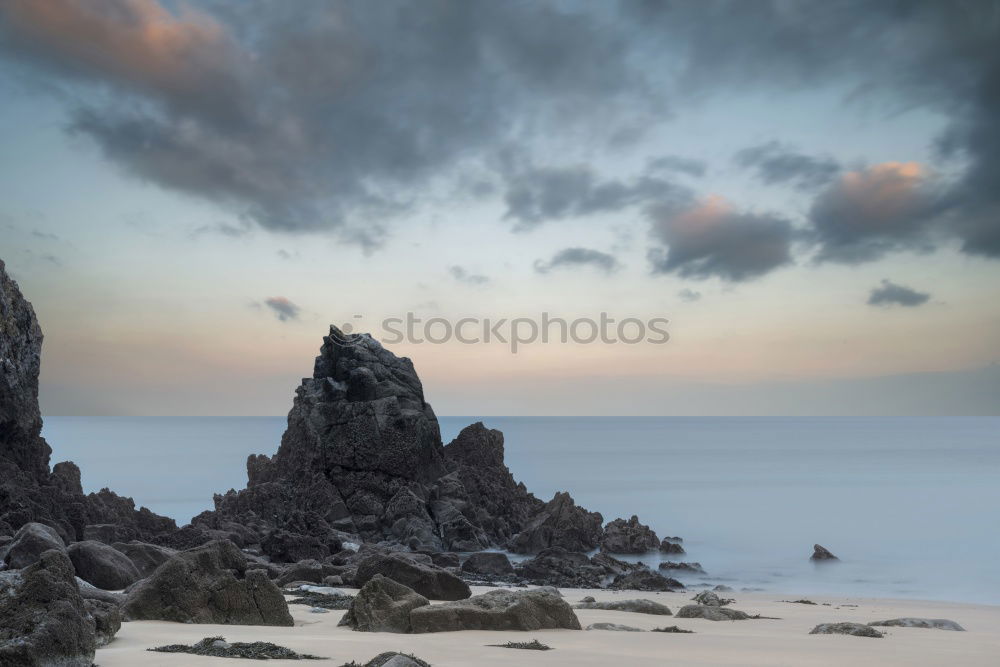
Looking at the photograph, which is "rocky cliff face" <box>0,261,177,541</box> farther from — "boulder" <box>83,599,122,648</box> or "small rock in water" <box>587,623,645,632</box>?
"small rock in water" <box>587,623,645,632</box>

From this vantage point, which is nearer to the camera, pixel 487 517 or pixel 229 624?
pixel 229 624

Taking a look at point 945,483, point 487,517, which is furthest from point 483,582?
point 945,483

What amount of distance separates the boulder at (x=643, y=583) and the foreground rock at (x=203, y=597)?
17.9 m

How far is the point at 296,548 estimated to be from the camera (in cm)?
3206

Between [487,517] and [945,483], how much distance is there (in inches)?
2627

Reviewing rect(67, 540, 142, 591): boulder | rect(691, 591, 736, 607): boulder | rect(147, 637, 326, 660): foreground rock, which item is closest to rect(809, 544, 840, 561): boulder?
rect(691, 591, 736, 607): boulder

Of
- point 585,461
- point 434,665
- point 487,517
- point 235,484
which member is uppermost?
point 585,461

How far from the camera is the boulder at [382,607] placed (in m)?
12.8

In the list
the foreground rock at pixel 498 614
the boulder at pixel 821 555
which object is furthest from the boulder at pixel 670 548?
the foreground rock at pixel 498 614

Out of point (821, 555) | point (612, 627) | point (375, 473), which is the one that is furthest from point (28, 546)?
point (821, 555)

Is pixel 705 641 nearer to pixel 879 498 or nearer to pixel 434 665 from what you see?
pixel 434 665

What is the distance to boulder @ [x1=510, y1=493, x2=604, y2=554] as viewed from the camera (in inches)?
1555

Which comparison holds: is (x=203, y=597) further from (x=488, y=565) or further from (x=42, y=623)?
(x=488, y=565)

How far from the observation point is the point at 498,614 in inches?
504
